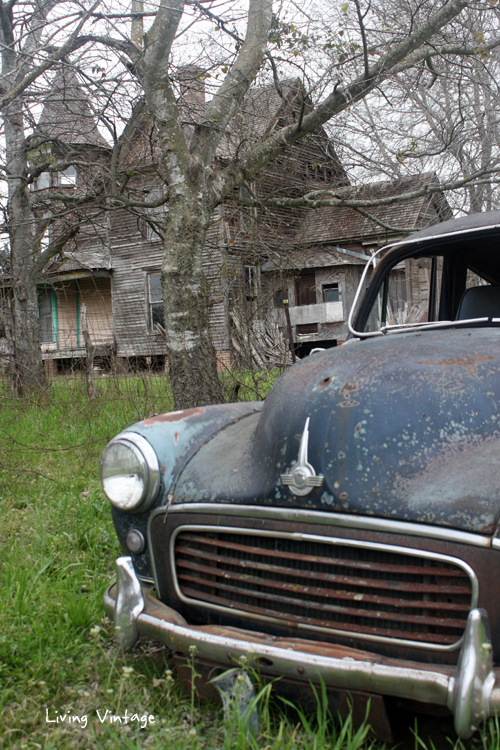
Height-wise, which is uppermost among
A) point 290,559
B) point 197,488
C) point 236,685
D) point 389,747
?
point 197,488

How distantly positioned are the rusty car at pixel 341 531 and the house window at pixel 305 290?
16820 millimetres

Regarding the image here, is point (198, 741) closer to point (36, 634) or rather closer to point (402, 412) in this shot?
point (36, 634)

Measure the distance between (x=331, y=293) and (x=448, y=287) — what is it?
15172 mm

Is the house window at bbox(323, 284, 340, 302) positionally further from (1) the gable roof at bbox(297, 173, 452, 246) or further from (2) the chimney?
(2) the chimney

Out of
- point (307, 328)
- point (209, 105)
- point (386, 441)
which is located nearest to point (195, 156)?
point (209, 105)

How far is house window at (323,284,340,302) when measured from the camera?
1814cm

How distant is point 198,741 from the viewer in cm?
178

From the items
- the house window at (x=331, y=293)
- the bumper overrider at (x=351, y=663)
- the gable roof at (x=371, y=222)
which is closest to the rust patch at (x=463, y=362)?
the bumper overrider at (x=351, y=663)

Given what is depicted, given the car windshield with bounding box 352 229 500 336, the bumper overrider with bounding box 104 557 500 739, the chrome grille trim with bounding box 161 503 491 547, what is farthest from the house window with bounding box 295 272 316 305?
the bumper overrider with bounding box 104 557 500 739

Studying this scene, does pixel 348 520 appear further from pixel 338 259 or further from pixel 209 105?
pixel 338 259

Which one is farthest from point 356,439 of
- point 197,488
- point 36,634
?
point 36,634

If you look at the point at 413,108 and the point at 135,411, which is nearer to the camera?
the point at 135,411

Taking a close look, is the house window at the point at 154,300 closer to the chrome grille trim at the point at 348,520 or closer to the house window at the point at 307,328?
the house window at the point at 307,328

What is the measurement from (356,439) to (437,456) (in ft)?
0.81
